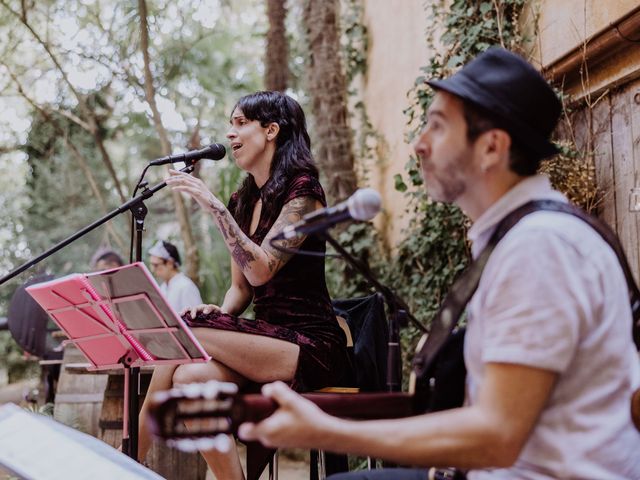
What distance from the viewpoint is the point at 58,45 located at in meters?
9.72

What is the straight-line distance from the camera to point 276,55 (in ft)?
29.1

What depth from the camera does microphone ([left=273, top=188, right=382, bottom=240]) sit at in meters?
1.75

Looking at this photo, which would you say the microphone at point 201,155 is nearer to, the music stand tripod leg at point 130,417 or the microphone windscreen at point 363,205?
the music stand tripod leg at point 130,417

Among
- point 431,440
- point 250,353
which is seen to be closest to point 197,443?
point 431,440

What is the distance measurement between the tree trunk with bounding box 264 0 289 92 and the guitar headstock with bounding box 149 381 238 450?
7.61 metres

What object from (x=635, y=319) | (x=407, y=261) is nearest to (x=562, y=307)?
Answer: (x=635, y=319)

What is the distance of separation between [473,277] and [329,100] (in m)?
6.09

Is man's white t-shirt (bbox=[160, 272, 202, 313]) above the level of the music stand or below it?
above

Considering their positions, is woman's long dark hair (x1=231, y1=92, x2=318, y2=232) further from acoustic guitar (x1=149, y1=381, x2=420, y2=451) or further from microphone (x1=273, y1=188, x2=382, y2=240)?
acoustic guitar (x1=149, y1=381, x2=420, y2=451)

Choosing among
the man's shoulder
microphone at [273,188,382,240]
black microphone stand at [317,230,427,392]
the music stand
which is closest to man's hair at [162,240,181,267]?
the man's shoulder

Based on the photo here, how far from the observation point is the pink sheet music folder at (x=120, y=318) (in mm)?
2754

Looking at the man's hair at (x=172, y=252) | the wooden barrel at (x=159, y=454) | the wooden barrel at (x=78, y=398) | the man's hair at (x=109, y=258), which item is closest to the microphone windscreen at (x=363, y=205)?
the wooden barrel at (x=159, y=454)

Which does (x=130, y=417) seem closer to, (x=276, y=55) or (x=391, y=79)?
(x=391, y=79)

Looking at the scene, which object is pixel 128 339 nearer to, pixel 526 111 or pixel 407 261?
pixel 526 111
